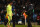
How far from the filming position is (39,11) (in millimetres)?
6168

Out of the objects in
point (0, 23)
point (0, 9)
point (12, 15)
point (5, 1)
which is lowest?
point (0, 23)

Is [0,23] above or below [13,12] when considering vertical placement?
below

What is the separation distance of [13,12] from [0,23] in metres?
1.54

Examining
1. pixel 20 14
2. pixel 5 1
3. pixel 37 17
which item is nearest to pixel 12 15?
pixel 20 14

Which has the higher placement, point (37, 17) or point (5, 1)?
point (5, 1)

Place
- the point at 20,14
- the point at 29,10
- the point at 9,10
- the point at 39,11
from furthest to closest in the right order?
the point at 39,11
the point at 20,14
the point at 9,10
the point at 29,10

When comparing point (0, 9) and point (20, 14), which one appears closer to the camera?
point (20, 14)

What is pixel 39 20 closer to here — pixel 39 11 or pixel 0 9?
pixel 39 11

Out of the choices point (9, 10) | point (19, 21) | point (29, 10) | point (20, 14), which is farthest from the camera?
point (19, 21)

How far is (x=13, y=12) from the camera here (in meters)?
4.75

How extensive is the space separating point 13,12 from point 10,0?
1.05m

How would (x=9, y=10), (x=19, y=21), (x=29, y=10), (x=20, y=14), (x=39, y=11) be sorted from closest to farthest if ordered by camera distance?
(x=29, y=10) → (x=9, y=10) → (x=20, y=14) → (x=19, y=21) → (x=39, y=11)

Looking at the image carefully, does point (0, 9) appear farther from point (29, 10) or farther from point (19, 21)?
point (29, 10)

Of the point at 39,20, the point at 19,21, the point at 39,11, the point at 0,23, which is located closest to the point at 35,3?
the point at 39,11
